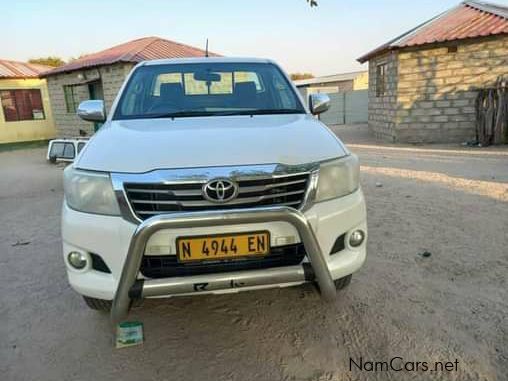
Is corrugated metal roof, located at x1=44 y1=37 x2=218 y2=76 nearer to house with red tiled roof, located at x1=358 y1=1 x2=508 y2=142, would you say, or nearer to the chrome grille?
house with red tiled roof, located at x1=358 y1=1 x2=508 y2=142

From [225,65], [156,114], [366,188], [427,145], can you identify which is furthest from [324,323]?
[427,145]

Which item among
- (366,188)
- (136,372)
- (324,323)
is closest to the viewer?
(136,372)

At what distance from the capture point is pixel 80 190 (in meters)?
1.99

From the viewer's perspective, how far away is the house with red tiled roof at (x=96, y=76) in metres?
14.2

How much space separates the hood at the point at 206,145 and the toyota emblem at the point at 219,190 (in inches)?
4.2

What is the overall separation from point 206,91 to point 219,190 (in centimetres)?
161

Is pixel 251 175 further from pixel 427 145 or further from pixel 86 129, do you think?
pixel 86 129

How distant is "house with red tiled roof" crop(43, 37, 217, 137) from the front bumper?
12.6m

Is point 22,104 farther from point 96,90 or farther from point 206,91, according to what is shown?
point 206,91

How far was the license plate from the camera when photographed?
1.88 meters

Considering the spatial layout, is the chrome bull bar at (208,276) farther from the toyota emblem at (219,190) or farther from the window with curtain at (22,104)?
the window with curtain at (22,104)

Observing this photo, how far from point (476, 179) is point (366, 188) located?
5.88ft

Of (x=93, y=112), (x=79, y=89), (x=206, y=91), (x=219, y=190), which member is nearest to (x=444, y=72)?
(x=206, y=91)

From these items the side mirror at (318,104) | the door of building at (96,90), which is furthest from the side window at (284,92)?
the door of building at (96,90)
